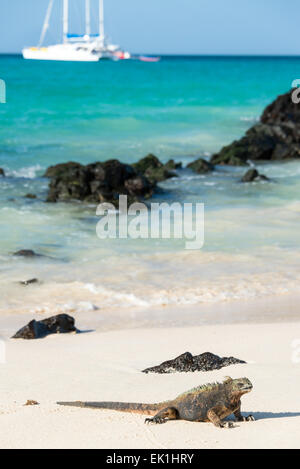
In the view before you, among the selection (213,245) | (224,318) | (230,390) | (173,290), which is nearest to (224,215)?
(213,245)

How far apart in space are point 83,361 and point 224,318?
303 centimetres

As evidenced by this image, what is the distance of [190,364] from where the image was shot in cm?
725

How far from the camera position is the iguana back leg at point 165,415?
5.32 metres

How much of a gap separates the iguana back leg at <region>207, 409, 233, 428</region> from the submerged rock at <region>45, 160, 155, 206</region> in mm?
14683

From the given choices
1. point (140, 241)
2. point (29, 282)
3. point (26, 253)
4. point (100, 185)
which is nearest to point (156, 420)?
point (29, 282)

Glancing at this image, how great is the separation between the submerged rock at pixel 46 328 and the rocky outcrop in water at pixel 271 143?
1847 cm

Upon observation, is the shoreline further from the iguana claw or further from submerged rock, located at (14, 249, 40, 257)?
the iguana claw

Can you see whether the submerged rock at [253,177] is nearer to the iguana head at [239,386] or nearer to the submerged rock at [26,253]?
the submerged rock at [26,253]

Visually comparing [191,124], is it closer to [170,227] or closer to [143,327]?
[170,227]

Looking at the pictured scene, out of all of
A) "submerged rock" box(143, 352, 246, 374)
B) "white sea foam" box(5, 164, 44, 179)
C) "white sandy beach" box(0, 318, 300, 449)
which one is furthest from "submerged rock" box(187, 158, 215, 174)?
"submerged rock" box(143, 352, 246, 374)

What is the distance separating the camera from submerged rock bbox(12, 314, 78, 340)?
30.4 ft

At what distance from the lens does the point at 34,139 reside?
34031 mm

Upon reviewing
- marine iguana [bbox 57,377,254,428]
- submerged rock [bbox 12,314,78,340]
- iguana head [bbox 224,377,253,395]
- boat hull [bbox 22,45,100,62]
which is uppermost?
boat hull [bbox 22,45,100,62]

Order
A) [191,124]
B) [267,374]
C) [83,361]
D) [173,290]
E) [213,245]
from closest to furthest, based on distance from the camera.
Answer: [267,374]
[83,361]
[173,290]
[213,245]
[191,124]
